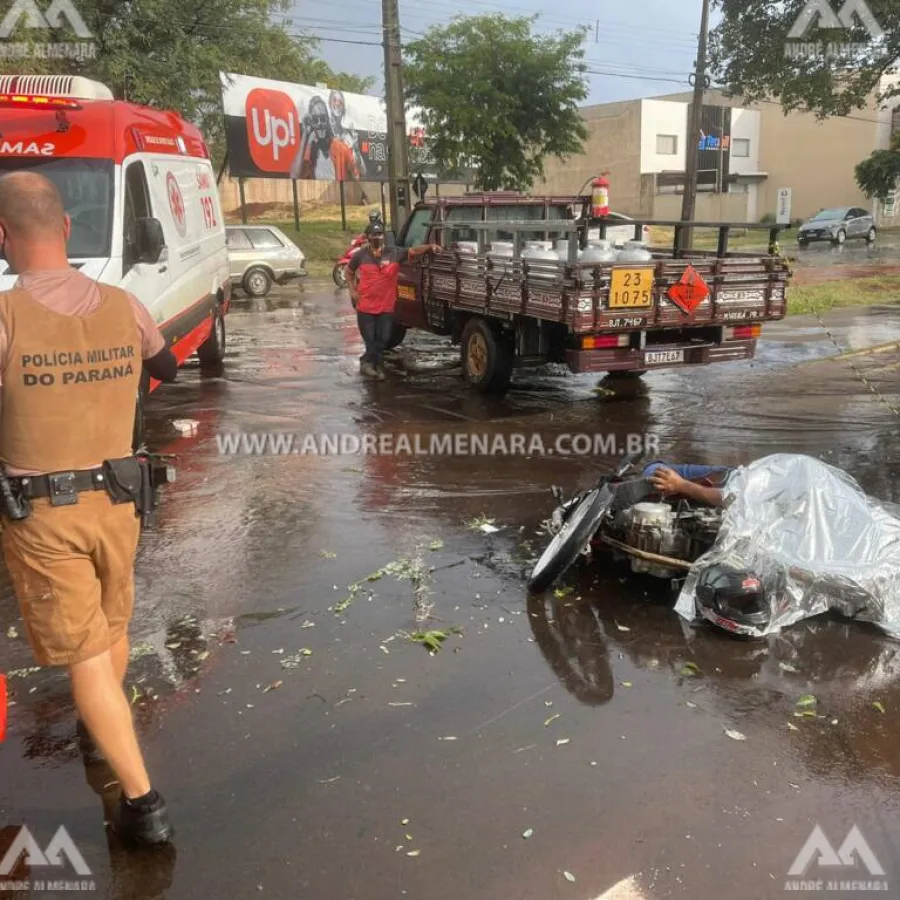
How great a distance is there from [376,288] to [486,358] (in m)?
1.74

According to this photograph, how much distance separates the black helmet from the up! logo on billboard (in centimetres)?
2278

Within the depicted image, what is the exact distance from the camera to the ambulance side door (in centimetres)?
628

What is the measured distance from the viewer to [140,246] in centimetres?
631

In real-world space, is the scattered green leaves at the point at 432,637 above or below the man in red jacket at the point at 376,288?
below

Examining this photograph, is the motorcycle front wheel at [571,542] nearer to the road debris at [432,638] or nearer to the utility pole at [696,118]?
the road debris at [432,638]

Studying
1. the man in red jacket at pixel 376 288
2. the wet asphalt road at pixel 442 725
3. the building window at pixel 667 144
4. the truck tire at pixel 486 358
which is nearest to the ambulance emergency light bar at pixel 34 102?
the wet asphalt road at pixel 442 725

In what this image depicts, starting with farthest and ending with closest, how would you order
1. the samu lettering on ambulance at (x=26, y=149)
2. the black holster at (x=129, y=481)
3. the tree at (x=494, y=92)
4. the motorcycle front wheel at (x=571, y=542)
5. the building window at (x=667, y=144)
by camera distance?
the building window at (x=667, y=144)
the tree at (x=494, y=92)
the samu lettering on ambulance at (x=26, y=149)
the motorcycle front wheel at (x=571, y=542)
the black holster at (x=129, y=481)

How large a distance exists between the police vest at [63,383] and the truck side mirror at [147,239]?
3.95 m

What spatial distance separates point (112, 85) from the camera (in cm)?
1775

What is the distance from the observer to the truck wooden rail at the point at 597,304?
736 cm

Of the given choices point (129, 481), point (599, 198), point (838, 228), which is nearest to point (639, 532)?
point (129, 481)

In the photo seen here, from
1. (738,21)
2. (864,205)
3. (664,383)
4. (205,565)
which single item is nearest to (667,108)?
(864,205)

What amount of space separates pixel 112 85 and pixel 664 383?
14.2m

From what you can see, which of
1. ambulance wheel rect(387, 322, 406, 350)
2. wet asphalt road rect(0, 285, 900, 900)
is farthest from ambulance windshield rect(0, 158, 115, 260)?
ambulance wheel rect(387, 322, 406, 350)
